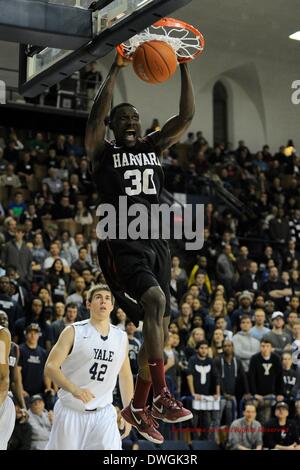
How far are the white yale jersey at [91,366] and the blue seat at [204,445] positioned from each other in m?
4.17

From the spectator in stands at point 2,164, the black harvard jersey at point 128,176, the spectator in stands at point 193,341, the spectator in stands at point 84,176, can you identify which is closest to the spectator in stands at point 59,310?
the spectator in stands at point 193,341

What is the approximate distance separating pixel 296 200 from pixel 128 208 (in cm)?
1530

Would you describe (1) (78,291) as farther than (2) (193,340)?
Yes

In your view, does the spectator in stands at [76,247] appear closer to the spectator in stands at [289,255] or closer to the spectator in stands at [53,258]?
the spectator in stands at [53,258]

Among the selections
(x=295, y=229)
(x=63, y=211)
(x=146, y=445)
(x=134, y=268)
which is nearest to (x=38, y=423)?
(x=146, y=445)

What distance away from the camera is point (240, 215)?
19719 millimetres

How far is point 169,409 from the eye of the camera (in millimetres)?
5277

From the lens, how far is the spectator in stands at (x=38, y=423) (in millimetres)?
10398

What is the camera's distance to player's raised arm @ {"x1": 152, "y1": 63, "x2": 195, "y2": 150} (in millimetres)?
5883

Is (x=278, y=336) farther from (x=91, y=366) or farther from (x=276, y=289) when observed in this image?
(x=91, y=366)

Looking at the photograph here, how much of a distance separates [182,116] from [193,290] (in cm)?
835

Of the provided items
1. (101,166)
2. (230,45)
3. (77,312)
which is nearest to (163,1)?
(101,166)

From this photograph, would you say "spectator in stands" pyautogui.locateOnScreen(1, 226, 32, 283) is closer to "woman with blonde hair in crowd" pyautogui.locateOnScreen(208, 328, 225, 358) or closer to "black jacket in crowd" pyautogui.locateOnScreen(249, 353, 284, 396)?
"woman with blonde hair in crowd" pyautogui.locateOnScreen(208, 328, 225, 358)

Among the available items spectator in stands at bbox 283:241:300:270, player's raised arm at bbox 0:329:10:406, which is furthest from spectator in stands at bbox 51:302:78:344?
spectator in stands at bbox 283:241:300:270
